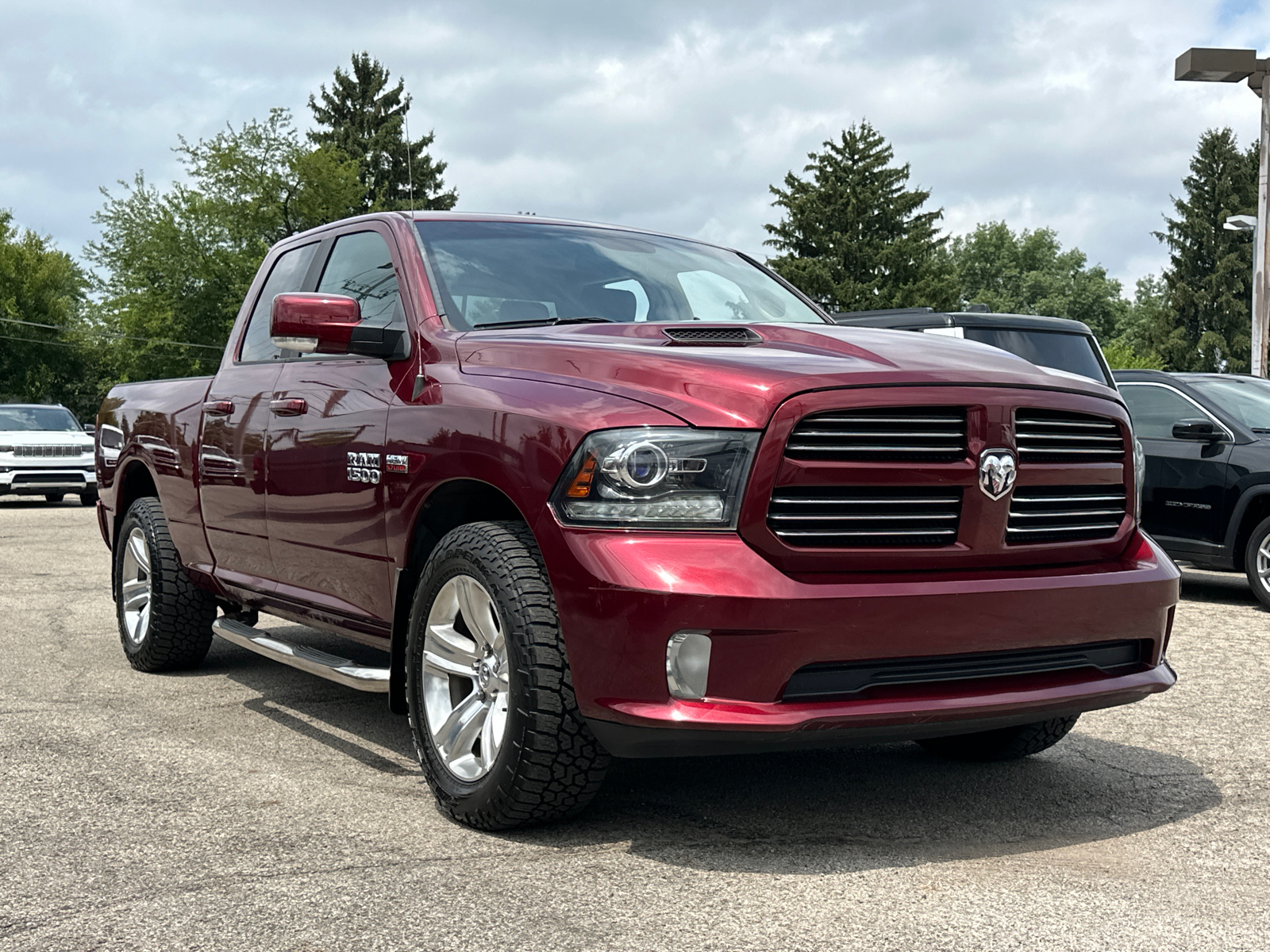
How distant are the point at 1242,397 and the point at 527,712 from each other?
334 inches

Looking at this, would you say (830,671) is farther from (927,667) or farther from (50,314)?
(50,314)

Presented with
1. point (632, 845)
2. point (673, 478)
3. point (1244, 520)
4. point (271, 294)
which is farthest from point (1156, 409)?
point (673, 478)

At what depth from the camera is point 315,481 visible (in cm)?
487

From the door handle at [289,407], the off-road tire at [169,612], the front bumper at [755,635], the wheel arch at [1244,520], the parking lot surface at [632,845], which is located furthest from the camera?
the wheel arch at [1244,520]

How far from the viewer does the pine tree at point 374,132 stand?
63.1 m

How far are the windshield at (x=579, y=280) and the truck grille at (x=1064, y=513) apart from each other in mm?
1505

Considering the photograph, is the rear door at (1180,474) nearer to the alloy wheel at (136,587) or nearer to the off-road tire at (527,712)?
the alloy wheel at (136,587)

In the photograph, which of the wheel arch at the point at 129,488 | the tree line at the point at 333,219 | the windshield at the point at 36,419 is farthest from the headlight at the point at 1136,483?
the tree line at the point at 333,219

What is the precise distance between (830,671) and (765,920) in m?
0.63

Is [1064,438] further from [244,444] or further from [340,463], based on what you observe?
[244,444]

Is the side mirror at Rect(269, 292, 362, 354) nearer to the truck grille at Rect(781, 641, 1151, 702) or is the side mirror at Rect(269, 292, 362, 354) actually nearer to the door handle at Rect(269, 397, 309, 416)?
the door handle at Rect(269, 397, 309, 416)

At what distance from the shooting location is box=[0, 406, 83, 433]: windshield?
22000mm

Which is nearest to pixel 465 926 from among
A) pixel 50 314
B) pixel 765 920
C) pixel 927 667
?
pixel 765 920

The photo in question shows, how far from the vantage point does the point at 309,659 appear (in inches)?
190
